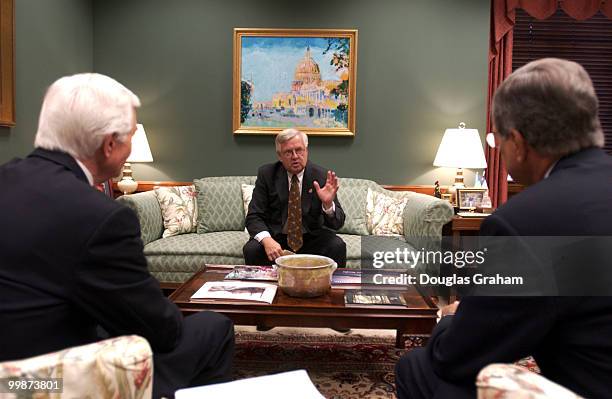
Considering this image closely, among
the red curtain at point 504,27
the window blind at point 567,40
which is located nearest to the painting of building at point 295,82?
the red curtain at point 504,27

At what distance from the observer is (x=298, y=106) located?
178 inches

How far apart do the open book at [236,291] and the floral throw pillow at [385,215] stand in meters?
1.82

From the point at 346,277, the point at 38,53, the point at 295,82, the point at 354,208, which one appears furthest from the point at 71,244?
the point at 295,82

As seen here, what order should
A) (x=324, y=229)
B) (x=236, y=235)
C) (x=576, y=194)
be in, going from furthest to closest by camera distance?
(x=236, y=235), (x=324, y=229), (x=576, y=194)

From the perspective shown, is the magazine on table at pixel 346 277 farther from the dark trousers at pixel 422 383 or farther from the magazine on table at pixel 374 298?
the dark trousers at pixel 422 383

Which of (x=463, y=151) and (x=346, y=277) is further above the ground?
(x=463, y=151)

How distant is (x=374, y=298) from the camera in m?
2.16

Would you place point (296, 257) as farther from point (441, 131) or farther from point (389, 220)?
point (441, 131)

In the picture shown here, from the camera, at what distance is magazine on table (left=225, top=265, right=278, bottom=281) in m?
2.44

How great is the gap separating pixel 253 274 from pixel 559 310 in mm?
1729

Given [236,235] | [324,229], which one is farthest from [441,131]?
[236,235]

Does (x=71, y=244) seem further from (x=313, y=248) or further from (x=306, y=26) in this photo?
(x=306, y=26)

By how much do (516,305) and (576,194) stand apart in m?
0.26

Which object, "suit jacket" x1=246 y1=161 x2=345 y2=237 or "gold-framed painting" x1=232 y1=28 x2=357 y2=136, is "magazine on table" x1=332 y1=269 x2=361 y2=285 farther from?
"gold-framed painting" x1=232 y1=28 x2=357 y2=136
